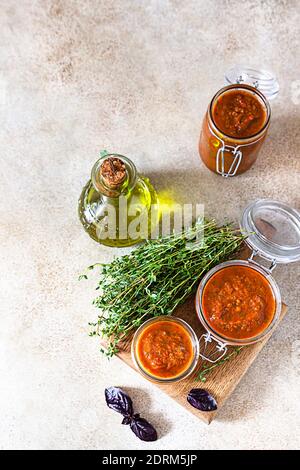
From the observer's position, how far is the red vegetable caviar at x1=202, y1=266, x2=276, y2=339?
1944 mm

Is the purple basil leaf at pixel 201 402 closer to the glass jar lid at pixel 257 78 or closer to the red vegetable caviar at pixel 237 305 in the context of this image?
the red vegetable caviar at pixel 237 305

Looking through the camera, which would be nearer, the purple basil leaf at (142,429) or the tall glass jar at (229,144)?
the tall glass jar at (229,144)

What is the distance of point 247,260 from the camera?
2111 mm

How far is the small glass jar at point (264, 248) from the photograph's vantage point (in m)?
1.97

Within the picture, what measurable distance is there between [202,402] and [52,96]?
1233 mm

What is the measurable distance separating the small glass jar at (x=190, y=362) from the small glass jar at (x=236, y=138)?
0.57 metres

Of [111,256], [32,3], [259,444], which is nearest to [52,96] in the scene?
[32,3]

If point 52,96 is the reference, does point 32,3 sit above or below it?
above

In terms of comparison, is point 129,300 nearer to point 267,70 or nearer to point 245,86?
point 245,86

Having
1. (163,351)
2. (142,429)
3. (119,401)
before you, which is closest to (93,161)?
(163,351)

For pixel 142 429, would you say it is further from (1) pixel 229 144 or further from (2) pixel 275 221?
(1) pixel 229 144

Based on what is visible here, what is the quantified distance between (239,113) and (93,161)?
58 centimetres

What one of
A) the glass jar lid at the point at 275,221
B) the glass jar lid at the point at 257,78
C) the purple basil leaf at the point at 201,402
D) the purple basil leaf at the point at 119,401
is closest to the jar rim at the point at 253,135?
the glass jar lid at the point at 257,78

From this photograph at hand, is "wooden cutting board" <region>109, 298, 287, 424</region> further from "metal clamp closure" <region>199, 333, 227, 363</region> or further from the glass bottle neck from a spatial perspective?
the glass bottle neck
